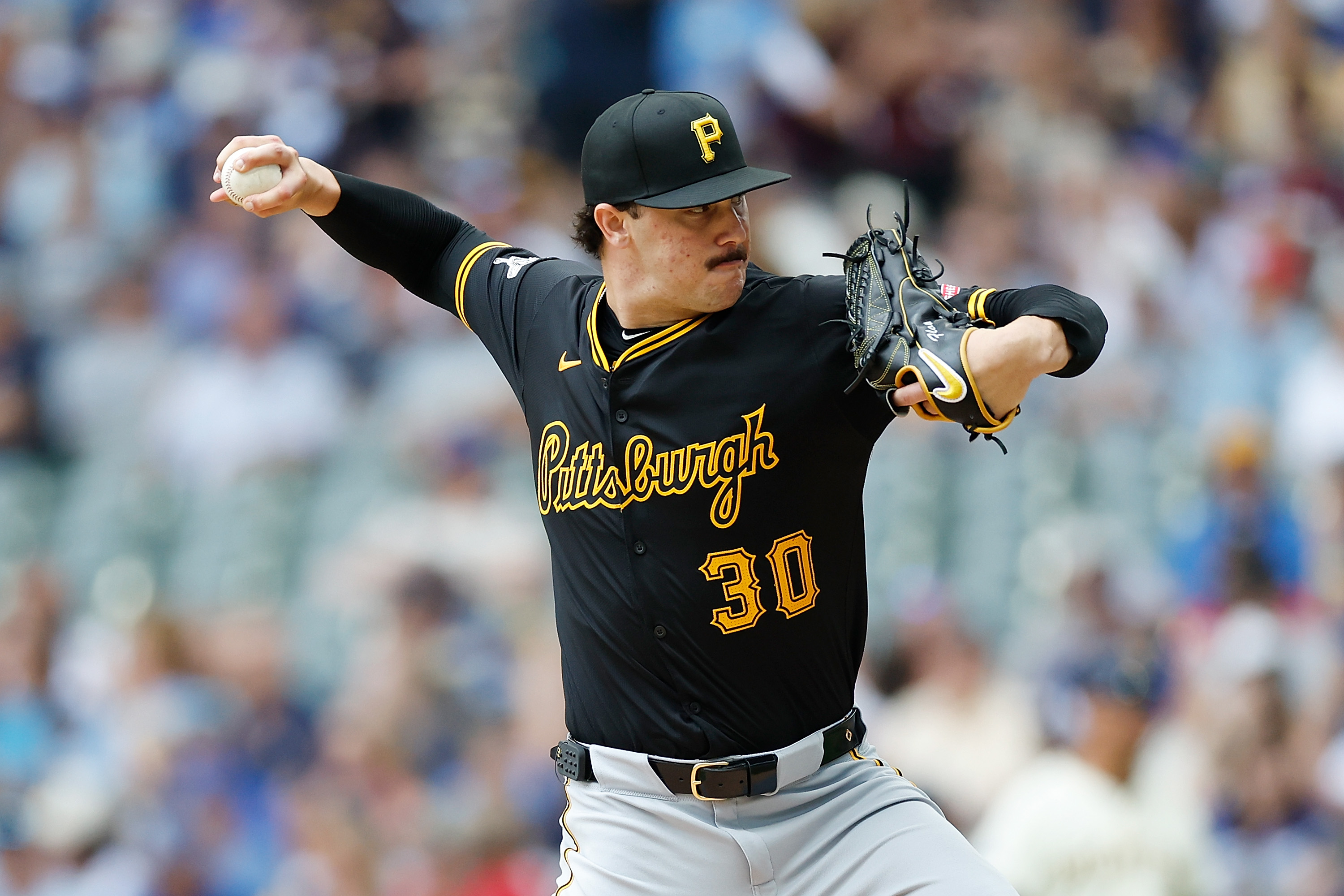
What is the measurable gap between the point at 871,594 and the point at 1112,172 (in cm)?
293

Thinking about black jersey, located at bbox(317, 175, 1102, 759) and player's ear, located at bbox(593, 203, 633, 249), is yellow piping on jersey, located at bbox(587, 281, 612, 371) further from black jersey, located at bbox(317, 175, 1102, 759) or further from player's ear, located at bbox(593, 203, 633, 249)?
player's ear, located at bbox(593, 203, 633, 249)

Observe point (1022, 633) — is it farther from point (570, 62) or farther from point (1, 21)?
point (1, 21)

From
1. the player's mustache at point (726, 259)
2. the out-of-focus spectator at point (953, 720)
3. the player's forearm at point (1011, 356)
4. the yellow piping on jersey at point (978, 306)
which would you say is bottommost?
the out-of-focus spectator at point (953, 720)

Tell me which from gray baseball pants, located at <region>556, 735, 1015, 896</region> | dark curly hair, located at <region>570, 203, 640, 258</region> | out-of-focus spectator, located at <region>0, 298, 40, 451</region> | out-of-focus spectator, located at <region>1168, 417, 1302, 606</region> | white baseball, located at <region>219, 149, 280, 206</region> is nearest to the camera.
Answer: gray baseball pants, located at <region>556, 735, 1015, 896</region>

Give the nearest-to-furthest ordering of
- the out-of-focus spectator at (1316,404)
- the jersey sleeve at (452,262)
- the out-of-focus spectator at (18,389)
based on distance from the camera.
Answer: the jersey sleeve at (452,262)
the out-of-focus spectator at (1316,404)
the out-of-focus spectator at (18,389)

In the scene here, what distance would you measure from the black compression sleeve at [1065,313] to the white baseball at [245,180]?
1568 millimetres

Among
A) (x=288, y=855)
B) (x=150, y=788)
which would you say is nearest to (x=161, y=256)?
(x=150, y=788)

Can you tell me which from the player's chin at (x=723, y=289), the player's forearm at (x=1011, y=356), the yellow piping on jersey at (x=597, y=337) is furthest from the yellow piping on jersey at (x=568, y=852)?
the player's forearm at (x=1011, y=356)

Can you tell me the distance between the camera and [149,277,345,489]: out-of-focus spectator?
27.0 feet

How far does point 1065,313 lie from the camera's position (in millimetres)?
2613

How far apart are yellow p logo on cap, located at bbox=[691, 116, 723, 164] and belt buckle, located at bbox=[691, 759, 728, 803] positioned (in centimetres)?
122

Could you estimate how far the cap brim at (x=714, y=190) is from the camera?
2.96m

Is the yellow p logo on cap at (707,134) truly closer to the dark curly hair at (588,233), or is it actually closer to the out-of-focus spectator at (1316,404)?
the dark curly hair at (588,233)

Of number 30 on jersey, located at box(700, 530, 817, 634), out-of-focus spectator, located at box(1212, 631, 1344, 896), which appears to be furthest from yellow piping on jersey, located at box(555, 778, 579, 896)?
out-of-focus spectator, located at box(1212, 631, 1344, 896)
